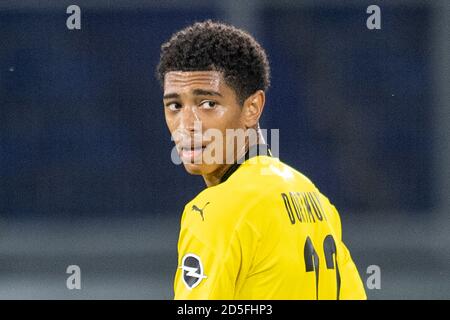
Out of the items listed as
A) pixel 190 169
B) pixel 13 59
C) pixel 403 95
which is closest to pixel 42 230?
pixel 13 59

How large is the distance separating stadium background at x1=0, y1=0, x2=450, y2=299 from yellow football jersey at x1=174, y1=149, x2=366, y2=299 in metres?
4.69

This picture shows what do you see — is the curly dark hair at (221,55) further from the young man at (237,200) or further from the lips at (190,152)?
the lips at (190,152)

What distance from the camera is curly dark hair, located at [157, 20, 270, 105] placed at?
2406 millimetres

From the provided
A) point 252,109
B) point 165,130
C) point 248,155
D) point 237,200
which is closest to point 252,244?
point 237,200

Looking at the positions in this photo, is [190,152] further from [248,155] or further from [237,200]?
[237,200]

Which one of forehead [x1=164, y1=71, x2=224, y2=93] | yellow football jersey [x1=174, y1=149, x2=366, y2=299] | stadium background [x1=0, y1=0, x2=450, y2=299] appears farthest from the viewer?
stadium background [x1=0, y1=0, x2=450, y2=299]

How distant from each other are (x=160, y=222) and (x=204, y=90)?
482 centimetres

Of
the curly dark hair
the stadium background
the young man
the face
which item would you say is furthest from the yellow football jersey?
the stadium background

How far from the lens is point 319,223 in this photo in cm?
238

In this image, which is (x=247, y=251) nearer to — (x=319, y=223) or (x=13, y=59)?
(x=319, y=223)

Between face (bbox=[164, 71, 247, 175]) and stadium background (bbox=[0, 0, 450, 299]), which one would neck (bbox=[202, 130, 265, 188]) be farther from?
stadium background (bbox=[0, 0, 450, 299])

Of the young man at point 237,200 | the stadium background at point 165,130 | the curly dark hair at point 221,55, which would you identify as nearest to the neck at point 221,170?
the young man at point 237,200

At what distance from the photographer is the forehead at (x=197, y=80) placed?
2.37 m

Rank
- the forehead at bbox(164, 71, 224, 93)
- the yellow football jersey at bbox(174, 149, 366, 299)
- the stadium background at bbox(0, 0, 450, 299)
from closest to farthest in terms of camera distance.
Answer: the yellow football jersey at bbox(174, 149, 366, 299) < the forehead at bbox(164, 71, 224, 93) < the stadium background at bbox(0, 0, 450, 299)
